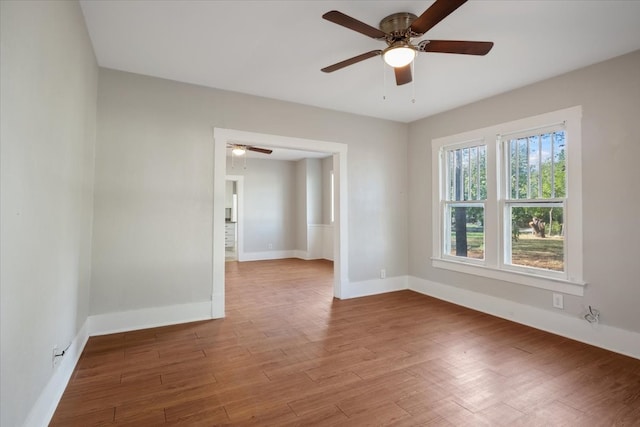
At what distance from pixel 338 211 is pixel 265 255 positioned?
4304 mm

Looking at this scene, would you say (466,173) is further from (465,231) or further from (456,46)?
(456,46)

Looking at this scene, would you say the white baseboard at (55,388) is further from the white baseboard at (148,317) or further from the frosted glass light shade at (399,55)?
the frosted glass light shade at (399,55)

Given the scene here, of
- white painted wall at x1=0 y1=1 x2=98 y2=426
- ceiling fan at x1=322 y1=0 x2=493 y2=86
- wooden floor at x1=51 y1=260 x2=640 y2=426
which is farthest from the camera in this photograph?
ceiling fan at x1=322 y1=0 x2=493 y2=86

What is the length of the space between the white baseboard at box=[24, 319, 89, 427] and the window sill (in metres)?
4.23

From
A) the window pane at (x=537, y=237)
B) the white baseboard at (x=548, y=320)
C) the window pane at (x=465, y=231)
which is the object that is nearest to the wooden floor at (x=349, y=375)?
the white baseboard at (x=548, y=320)

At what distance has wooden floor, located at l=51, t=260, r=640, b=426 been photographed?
195 centimetres

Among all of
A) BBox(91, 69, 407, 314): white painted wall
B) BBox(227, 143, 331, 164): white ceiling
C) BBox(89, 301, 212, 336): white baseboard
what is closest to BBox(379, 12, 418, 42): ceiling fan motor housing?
BBox(91, 69, 407, 314): white painted wall

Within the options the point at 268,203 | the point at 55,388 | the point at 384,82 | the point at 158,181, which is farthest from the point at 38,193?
the point at 268,203

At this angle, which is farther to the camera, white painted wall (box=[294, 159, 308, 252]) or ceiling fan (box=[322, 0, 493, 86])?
white painted wall (box=[294, 159, 308, 252])

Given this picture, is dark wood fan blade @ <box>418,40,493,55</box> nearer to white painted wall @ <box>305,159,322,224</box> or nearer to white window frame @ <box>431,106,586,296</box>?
white window frame @ <box>431,106,586,296</box>

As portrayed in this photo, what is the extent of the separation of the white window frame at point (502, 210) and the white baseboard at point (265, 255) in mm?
4723

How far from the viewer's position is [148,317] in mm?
3346

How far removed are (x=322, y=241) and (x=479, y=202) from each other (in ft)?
15.7

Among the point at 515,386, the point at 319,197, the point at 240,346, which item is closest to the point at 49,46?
the point at 240,346
